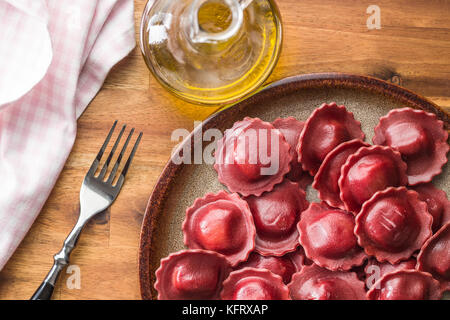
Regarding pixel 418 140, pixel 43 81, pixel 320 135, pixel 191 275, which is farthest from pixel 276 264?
pixel 43 81

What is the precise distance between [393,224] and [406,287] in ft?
0.44

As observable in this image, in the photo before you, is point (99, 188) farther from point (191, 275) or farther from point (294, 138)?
point (294, 138)

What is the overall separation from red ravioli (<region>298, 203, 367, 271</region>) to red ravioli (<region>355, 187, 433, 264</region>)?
3 centimetres

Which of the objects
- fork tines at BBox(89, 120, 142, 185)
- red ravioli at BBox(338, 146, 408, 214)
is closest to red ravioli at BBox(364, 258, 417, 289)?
red ravioli at BBox(338, 146, 408, 214)

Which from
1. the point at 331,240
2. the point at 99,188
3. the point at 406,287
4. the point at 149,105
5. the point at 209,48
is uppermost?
the point at 209,48

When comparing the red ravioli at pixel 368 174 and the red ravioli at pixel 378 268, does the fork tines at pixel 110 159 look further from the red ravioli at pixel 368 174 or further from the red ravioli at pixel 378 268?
the red ravioli at pixel 378 268

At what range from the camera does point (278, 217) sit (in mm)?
970

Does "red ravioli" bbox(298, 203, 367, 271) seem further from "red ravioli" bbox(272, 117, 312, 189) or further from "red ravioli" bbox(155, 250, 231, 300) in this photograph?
"red ravioli" bbox(155, 250, 231, 300)

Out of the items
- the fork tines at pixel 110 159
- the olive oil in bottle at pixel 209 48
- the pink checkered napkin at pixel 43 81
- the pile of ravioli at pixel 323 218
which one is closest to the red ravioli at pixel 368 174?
the pile of ravioli at pixel 323 218

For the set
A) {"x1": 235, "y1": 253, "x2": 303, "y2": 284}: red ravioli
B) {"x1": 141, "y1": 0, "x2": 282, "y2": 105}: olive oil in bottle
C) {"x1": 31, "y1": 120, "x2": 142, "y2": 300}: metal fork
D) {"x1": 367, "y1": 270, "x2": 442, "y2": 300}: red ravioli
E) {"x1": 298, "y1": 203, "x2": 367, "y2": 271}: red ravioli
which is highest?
{"x1": 141, "y1": 0, "x2": 282, "y2": 105}: olive oil in bottle

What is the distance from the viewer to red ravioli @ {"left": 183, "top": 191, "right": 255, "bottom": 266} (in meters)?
0.96

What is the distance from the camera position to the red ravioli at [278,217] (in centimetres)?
97
